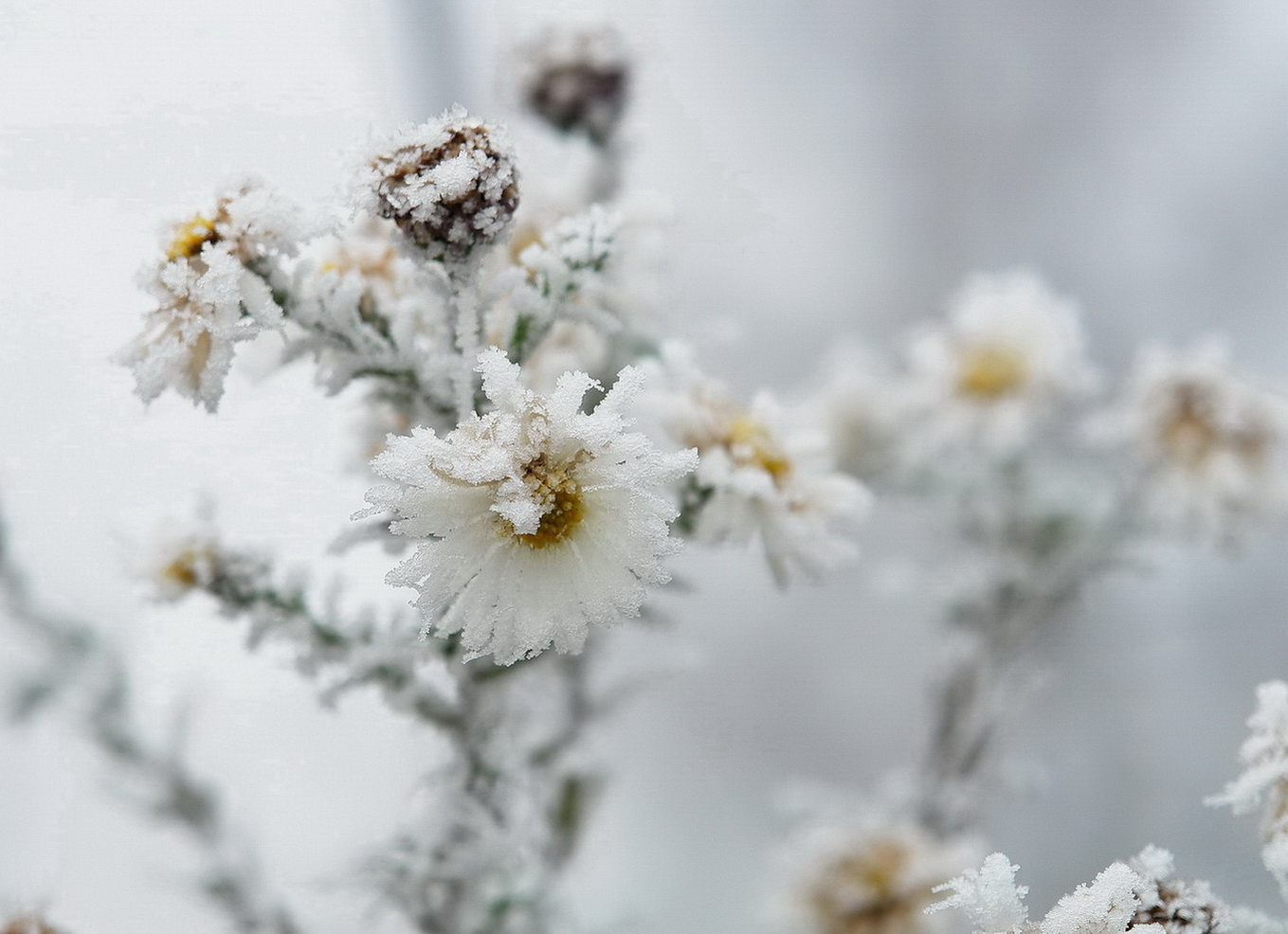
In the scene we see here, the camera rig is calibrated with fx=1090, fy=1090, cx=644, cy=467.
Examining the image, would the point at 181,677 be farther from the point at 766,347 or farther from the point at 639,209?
the point at 766,347

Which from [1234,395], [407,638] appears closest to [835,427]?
[1234,395]

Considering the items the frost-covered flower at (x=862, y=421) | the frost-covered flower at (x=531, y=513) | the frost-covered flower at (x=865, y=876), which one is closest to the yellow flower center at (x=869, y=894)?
the frost-covered flower at (x=865, y=876)

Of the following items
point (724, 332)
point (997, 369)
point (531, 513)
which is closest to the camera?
point (531, 513)

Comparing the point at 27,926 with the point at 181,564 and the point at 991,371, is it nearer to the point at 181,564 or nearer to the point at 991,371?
the point at 181,564

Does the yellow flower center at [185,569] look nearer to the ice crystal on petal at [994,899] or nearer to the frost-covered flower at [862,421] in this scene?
the ice crystal on petal at [994,899]

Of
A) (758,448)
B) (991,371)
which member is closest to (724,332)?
(758,448)
